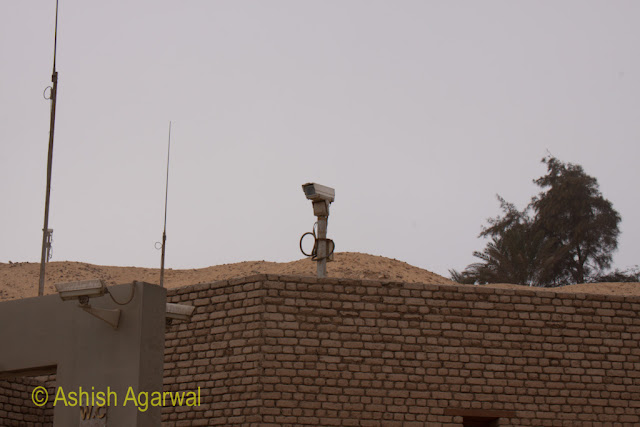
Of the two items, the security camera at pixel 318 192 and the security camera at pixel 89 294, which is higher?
the security camera at pixel 318 192

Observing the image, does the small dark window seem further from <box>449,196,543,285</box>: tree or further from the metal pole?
<box>449,196,543,285</box>: tree

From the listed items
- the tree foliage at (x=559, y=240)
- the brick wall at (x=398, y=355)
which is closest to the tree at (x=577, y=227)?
the tree foliage at (x=559, y=240)

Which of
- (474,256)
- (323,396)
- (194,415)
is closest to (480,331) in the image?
(323,396)

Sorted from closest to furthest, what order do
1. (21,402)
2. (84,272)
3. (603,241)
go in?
(21,402) < (84,272) < (603,241)

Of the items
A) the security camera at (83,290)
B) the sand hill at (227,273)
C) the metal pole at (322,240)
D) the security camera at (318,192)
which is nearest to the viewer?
the security camera at (83,290)

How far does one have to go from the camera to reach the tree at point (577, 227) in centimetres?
3384

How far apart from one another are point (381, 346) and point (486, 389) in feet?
4.75

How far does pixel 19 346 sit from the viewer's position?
10.1 m

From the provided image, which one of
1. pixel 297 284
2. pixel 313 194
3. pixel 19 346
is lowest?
pixel 19 346

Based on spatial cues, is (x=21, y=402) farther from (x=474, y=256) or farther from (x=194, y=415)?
(x=474, y=256)

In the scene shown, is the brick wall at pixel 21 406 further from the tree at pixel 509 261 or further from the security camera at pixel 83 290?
the tree at pixel 509 261

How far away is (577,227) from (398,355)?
23.9 m

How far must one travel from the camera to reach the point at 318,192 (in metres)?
12.1

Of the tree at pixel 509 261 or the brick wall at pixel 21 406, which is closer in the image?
the brick wall at pixel 21 406
